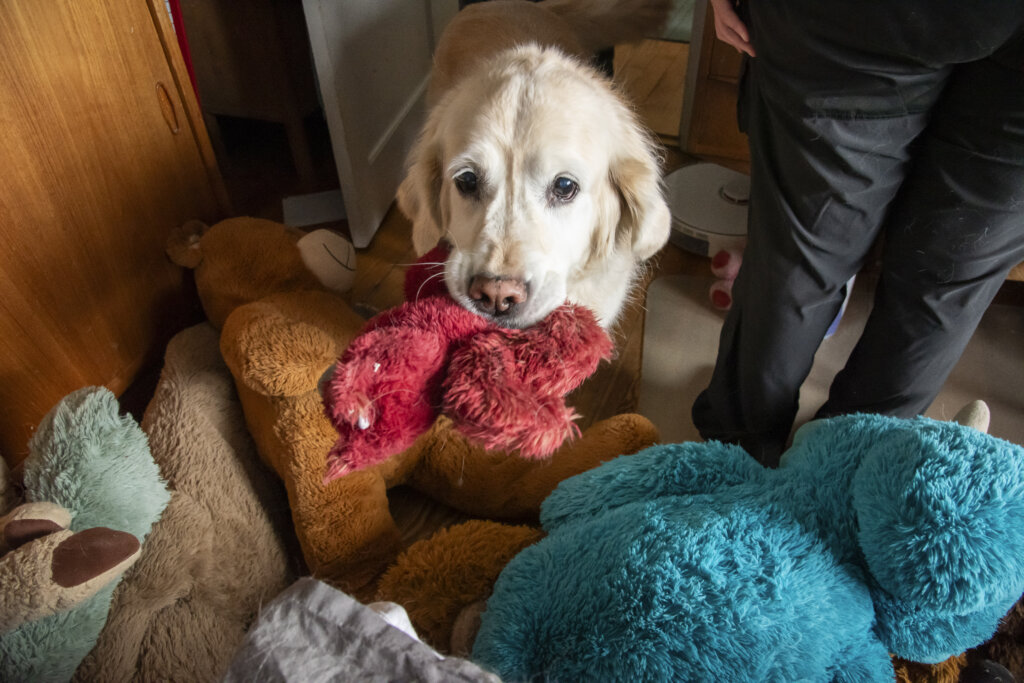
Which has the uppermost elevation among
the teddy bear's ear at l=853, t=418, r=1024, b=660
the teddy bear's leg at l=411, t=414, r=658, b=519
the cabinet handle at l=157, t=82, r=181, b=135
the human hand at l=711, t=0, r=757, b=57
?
the human hand at l=711, t=0, r=757, b=57

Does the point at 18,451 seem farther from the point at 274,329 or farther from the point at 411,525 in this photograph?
the point at 411,525

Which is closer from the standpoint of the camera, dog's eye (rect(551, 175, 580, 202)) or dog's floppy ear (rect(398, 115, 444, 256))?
dog's eye (rect(551, 175, 580, 202))

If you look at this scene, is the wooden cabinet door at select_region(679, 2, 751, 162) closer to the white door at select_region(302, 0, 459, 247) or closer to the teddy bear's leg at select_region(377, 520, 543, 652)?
the white door at select_region(302, 0, 459, 247)

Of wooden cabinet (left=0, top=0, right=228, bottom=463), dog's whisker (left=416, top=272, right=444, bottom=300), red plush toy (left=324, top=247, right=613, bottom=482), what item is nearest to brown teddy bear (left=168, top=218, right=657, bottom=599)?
wooden cabinet (left=0, top=0, right=228, bottom=463)

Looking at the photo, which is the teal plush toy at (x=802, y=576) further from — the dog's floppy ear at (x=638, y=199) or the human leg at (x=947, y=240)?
the dog's floppy ear at (x=638, y=199)

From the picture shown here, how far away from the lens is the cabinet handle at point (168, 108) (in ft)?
4.61

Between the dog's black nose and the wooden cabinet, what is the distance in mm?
887

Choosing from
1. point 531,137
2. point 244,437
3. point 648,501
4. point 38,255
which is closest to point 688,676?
point 648,501

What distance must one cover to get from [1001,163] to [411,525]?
1218mm

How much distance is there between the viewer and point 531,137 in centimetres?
107

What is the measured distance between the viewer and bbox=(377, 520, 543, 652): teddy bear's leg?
101 cm

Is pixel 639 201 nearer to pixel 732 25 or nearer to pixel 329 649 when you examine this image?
pixel 732 25

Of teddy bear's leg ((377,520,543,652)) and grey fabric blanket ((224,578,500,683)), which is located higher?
grey fabric blanket ((224,578,500,683))

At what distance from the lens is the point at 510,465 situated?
1291 millimetres
